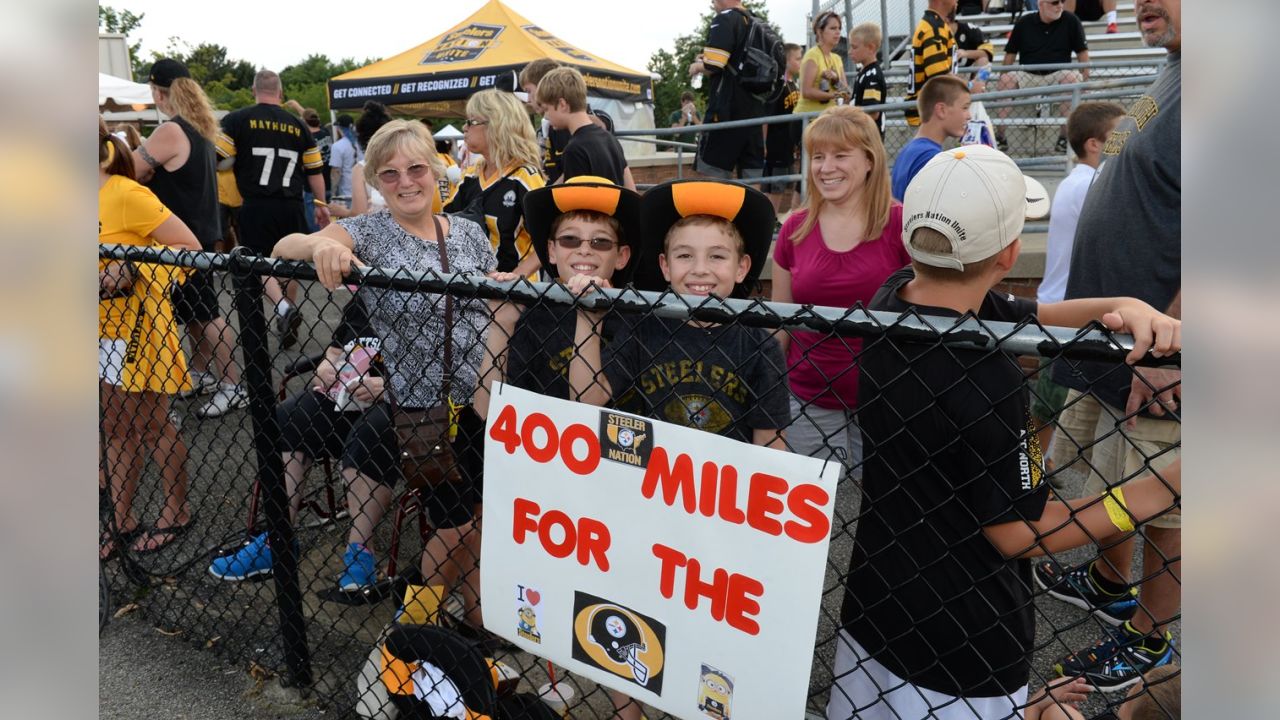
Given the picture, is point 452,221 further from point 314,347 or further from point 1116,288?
point 314,347

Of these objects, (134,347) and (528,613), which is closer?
(528,613)

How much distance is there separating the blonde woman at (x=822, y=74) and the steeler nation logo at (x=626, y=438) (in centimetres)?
616

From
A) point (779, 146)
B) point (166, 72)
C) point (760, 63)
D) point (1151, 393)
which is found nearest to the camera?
point (1151, 393)

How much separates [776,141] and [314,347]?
4.21m

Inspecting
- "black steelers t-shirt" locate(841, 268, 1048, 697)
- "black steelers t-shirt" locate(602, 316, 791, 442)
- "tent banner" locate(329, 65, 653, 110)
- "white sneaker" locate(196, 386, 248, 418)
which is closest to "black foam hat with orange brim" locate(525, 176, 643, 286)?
"black steelers t-shirt" locate(602, 316, 791, 442)

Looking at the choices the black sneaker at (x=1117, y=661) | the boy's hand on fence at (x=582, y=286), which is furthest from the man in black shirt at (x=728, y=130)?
the boy's hand on fence at (x=582, y=286)

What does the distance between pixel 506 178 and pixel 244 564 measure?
2.07 metres

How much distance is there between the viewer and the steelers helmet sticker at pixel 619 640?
6.72 feet

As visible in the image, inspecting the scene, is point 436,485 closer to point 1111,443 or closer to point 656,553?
point 656,553

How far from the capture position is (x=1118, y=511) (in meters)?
1.68

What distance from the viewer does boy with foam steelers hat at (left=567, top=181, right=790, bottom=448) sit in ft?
7.74

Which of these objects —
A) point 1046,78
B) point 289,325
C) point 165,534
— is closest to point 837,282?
point 165,534
